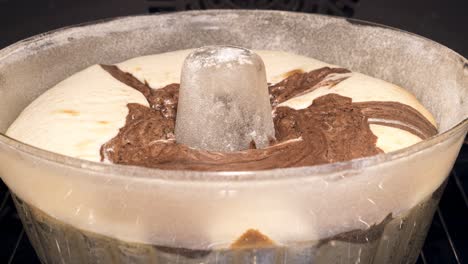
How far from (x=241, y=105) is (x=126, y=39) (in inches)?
18.5

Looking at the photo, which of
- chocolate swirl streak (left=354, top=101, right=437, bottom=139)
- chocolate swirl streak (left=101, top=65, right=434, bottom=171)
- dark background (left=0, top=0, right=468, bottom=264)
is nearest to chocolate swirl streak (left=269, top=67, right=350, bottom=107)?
chocolate swirl streak (left=101, top=65, right=434, bottom=171)

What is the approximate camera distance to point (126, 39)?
1.18m

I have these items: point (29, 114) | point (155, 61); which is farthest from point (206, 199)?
point (155, 61)

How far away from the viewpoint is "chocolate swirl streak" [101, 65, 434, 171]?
2.35ft

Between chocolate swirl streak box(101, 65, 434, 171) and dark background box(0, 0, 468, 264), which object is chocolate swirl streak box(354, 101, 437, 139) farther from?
dark background box(0, 0, 468, 264)

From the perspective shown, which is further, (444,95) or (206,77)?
(444,95)

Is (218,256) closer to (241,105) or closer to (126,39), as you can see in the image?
(241,105)

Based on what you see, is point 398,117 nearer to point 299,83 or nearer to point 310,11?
point 299,83

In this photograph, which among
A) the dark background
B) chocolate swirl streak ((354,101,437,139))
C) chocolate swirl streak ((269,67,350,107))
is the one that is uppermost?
the dark background

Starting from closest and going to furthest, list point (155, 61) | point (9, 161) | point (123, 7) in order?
point (9, 161), point (155, 61), point (123, 7)

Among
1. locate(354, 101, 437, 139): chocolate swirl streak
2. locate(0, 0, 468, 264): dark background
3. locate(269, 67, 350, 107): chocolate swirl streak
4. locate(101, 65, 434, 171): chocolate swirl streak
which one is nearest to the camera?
locate(101, 65, 434, 171): chocolate swirl streak

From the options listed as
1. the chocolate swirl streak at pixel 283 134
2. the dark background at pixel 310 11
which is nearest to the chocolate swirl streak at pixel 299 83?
the chocolate swirl streak at pixel 283 134

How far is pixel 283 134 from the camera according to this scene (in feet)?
2.76

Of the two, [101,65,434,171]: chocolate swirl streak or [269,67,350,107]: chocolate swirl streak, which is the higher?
[101,65,434,171]: chocolate swirl streak
